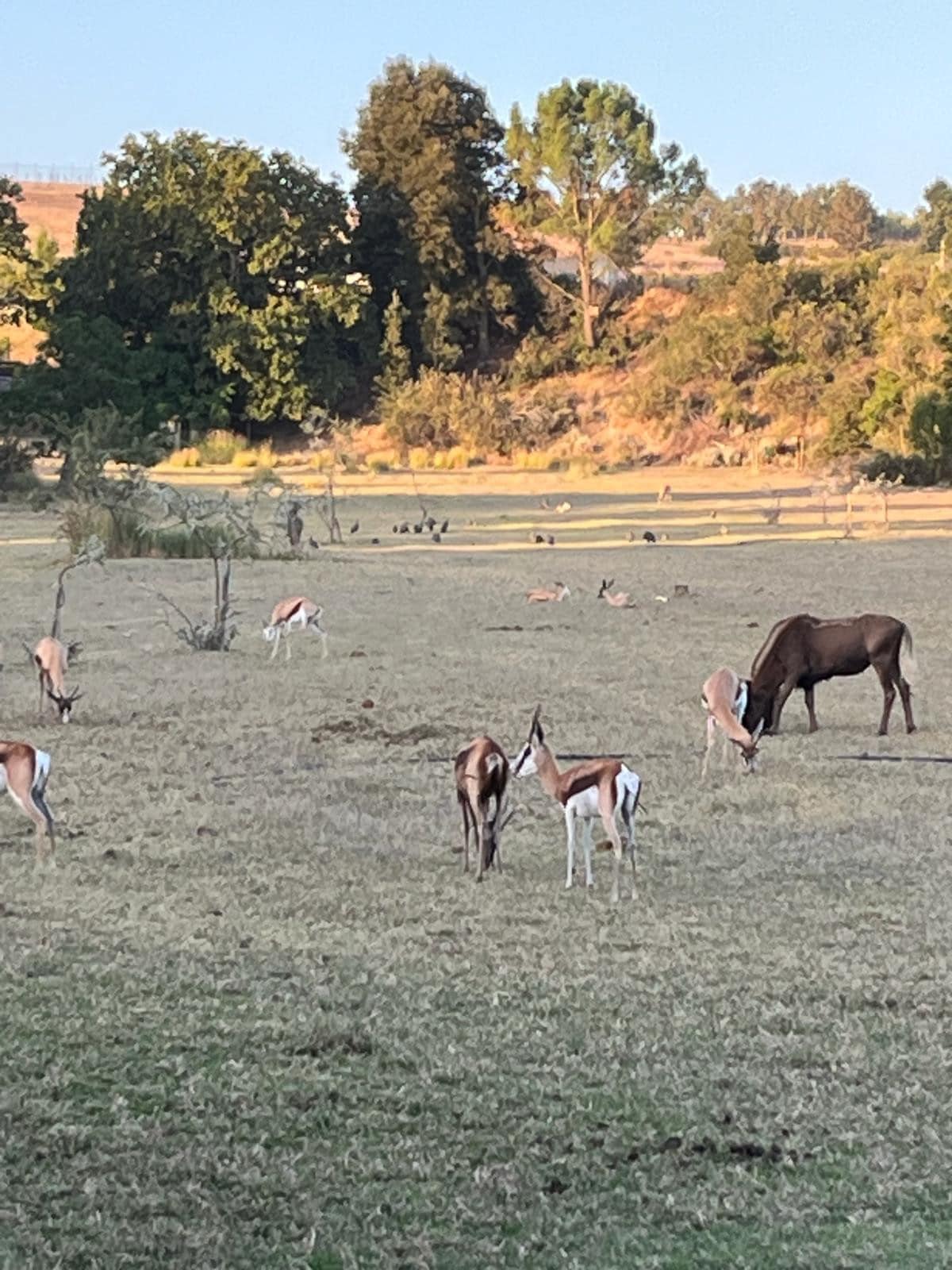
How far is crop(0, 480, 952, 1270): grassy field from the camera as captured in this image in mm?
3793

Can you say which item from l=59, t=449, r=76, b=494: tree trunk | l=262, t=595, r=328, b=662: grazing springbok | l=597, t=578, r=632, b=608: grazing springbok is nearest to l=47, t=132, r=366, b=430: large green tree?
l=59, t=449, r=76, b=494: tree trunk

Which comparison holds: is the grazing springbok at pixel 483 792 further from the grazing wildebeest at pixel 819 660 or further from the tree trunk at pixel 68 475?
the tree trunk at pixel 68 475

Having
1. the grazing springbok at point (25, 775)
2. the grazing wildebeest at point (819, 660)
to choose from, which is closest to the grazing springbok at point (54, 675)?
A: the grazing springbok at point (25, 775)

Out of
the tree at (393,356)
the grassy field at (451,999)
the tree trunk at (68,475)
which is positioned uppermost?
the tree at (393,356)

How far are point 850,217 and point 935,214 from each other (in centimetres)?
1158

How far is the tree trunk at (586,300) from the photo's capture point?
53625mm

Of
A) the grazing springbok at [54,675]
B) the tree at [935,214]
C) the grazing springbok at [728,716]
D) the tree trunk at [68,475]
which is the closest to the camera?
the grazing springbok at [728,716]

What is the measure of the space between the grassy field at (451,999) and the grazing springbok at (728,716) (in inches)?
6.7

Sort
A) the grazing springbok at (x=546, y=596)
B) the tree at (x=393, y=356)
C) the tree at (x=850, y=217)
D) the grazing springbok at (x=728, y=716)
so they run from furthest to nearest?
the tree at (x=850, y=217), the tree at (x=393, y=356), the grazing springbok at (x=546, y=596), the grazing springbok at (x=728, y=716)

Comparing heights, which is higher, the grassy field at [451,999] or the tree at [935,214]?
the tree at [935,214]

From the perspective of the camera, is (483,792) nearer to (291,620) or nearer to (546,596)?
(291,620)

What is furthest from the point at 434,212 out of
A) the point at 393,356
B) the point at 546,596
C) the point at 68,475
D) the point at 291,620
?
the point at 291,620

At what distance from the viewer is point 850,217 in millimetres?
85438

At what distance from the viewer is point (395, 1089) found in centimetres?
455
